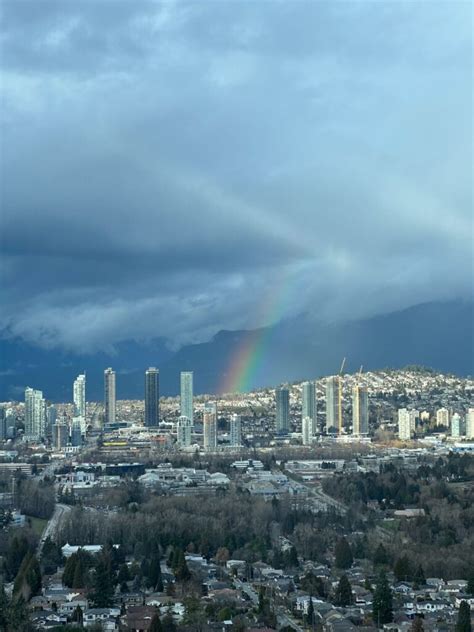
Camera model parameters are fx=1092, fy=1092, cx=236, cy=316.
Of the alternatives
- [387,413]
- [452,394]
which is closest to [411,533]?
[387,413]

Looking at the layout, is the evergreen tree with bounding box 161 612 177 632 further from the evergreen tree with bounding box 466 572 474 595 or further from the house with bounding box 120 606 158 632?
the evergreen tree with bounding box 466 572 474 595

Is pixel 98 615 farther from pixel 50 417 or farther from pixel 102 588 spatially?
pixel 50 417

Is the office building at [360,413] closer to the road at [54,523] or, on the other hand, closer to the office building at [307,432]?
the office building at [307,432]

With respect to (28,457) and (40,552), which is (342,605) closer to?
(40,552)

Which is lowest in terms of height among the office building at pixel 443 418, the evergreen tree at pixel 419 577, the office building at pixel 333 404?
the evergreen tree at pixel 419 577

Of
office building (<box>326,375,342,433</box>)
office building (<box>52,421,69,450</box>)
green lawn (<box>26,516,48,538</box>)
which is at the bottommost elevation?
green lawn (<box>26,516,48,538</box>)

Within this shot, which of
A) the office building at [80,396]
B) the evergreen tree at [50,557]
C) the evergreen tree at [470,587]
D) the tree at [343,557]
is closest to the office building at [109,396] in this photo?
the office building at [80,396]

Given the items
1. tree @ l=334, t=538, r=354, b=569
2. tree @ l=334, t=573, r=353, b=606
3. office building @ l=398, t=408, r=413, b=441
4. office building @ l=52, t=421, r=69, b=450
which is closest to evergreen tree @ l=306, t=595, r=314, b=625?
tree @ l=334, t=573, r=353, b=606
